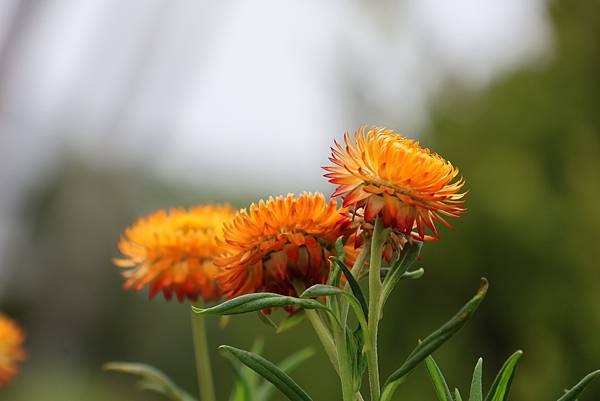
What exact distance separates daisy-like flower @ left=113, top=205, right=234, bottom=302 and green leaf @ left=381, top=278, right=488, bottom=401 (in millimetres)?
466

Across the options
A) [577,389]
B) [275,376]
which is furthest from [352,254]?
[577,389]

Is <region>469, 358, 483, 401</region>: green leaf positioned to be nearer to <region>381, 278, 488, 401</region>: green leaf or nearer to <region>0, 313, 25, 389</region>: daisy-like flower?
<region>381, 278, 488, 401</region>: green leaf

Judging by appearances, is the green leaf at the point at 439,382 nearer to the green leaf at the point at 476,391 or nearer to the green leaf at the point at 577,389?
the green leaf at the point at 476,391

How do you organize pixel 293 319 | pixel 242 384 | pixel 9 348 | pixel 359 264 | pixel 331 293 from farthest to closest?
pixel 9 348, pixel 242 384, pixel 293 319, pixel 359 264, pixel 331 293

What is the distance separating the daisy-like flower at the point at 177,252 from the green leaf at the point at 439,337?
0.47 metres

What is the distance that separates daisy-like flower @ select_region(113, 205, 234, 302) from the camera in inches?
48.2

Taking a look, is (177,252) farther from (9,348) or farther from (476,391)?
(9,348)

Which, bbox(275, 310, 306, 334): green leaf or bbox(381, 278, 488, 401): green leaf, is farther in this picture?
bbox(275, 310, 306, 334): green leaf

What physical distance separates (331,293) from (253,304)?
82 millimetres

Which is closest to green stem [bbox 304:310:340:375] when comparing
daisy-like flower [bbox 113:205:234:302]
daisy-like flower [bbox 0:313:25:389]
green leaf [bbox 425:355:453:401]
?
green leaf [bbox 425:355:453:401]

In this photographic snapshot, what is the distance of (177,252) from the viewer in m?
1.24

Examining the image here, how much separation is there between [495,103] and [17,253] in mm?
5430

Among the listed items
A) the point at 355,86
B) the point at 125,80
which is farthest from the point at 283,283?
the point at 125,80

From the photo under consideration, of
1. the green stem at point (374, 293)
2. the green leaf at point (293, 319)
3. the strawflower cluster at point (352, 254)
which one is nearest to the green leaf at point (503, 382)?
the strawflower cluster at point (352, 254)
